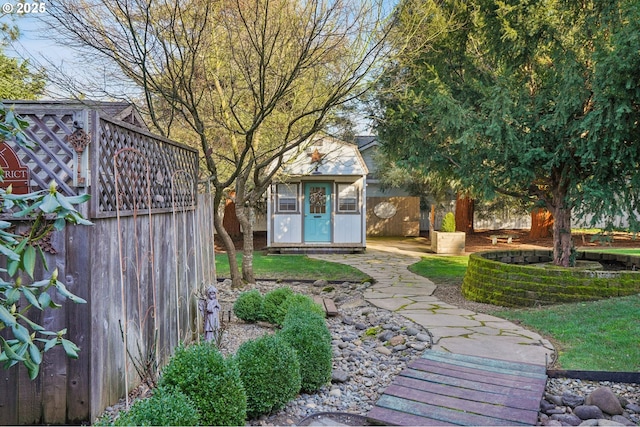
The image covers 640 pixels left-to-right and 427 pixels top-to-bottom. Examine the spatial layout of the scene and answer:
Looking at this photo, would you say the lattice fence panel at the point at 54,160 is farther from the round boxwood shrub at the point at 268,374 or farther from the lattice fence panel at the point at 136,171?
the round boxwood shrub at the point at 268,374

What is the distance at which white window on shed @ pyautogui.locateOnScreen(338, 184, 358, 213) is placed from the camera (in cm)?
1545

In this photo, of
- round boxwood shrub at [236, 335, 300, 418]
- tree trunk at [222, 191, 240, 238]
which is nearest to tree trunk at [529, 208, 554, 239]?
tree trunk at [222, 191, 240, 238]

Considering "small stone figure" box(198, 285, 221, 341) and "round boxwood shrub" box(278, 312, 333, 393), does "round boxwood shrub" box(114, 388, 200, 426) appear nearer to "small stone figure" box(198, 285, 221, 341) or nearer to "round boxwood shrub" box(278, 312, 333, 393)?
"round boxwood shrub" box(278, 312, 333, 393)

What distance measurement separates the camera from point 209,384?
284cm

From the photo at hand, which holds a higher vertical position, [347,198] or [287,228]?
[347,198]

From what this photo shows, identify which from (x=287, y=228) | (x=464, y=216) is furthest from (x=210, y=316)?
(x=464, y=216)

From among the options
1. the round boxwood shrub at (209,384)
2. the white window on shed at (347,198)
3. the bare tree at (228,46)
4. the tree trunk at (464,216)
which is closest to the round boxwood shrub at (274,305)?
the bare tree at (228,46)

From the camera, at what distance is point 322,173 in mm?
14875

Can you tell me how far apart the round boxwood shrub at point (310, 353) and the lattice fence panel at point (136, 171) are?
5.19 feet

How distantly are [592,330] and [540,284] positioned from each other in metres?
1.70

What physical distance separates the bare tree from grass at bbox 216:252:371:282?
393 cm

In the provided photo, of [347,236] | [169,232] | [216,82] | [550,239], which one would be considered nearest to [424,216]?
[550,239]

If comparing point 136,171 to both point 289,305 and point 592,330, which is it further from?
point 592,330

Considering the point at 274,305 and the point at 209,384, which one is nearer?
the point at 209,384
